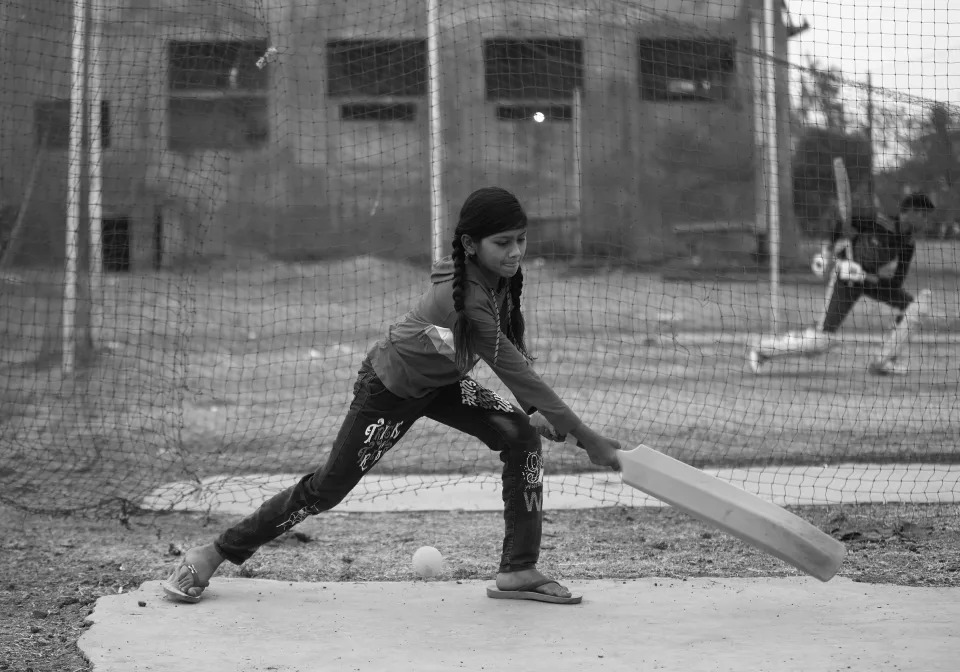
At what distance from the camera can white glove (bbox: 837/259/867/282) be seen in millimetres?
10055

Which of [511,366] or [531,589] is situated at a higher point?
[511,366]

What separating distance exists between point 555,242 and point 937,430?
6.51m

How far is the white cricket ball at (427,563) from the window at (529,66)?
593cm

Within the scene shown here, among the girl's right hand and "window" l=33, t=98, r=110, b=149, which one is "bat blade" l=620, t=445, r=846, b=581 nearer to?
the girl's right hand

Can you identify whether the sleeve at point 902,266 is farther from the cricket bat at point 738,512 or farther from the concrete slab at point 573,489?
the cricket bat at point 738,512

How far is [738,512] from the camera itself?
3330 millimetres

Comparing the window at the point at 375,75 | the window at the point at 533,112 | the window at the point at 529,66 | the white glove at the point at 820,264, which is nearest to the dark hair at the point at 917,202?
the white glove at the point at 820,264

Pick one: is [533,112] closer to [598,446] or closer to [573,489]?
[573,489]

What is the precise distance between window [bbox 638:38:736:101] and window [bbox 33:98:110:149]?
4.75 m

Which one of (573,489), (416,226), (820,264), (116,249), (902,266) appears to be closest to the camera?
(573,489)

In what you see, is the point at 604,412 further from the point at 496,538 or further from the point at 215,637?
the point at 215,637

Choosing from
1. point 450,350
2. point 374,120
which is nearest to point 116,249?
point 374,120

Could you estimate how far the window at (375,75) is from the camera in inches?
374

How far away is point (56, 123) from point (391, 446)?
5233mm
